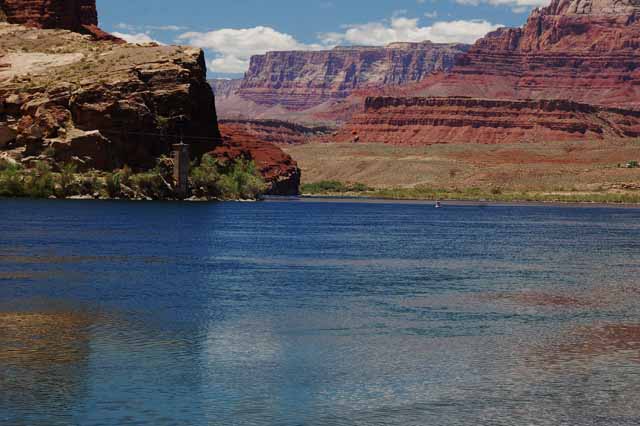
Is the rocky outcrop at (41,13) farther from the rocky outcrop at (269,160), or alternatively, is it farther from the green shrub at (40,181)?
the green shrub at (40,181)

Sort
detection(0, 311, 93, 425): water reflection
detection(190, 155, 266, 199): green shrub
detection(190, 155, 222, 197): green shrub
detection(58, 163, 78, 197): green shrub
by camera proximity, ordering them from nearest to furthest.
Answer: detection(0, 311, 93, 425): water reflection, detection(58, 163, 78, 197): green shrub, detection(190, 155, 222, 197): green shrub, detection(190, 155, 266, 199): green shrub

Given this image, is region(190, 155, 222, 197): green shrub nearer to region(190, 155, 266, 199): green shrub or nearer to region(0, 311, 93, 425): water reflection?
region(190, 155, 266, 199): green shrub

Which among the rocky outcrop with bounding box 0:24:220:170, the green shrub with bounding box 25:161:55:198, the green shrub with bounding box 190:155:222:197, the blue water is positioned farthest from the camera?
the green shrub with bounding box 190:155:222:197

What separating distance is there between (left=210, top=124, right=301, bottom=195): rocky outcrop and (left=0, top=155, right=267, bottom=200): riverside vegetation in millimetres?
18811

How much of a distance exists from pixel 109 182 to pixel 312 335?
337 ft

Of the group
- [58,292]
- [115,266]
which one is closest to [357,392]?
[58,292]

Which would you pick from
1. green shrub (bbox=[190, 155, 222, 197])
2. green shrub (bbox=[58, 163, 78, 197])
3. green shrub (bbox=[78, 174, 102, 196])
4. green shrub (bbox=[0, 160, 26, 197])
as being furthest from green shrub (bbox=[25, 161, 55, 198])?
green shrub (bbox=[190, 155, 222, 197])

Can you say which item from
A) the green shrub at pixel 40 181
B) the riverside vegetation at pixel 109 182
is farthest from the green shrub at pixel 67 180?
the green shrub at pixel 40 181

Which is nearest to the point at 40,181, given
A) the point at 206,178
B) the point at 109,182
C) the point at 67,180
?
the point at 67,180

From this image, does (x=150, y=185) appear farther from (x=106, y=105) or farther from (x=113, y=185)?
(x=106, y=105)

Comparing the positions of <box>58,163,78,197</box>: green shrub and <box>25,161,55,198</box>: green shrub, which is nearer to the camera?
<box>25,161,55,198</box>: green shrub

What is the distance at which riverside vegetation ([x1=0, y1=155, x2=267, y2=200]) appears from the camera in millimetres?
129000

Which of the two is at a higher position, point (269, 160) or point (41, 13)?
point (41, 13)

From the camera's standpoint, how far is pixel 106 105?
13350cm
